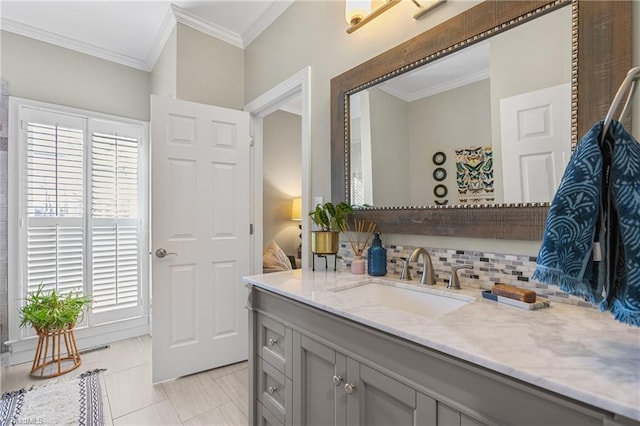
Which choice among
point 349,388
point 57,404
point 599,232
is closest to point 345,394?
point 349,388

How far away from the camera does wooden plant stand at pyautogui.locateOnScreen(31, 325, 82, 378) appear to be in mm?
2281

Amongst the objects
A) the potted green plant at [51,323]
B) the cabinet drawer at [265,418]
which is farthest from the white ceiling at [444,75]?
the potted green plant at [51,323]

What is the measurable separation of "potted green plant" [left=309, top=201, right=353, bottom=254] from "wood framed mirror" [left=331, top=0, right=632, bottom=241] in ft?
0.32

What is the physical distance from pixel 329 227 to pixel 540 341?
1.12 meters

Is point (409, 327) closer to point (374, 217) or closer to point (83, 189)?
point (374, 217)

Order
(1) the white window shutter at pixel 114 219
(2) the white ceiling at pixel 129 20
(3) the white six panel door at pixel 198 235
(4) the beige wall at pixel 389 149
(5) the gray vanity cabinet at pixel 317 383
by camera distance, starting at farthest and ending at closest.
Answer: (1) the white window shutter at pixel 114 219, (2) the white ceiling at pixel 129 20, (3) the white six panel door at pixel 198 235, (4) the beige wall at pixel 389 149, (5) the gray vanity cabinet at pixel 317 383

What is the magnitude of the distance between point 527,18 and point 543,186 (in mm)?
593

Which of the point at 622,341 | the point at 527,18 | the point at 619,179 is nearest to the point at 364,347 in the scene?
the point at 622,341

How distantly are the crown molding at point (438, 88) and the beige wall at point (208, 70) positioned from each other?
1.57 meters

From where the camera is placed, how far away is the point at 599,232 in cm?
66

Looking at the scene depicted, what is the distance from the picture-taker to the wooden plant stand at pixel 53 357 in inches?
89.8

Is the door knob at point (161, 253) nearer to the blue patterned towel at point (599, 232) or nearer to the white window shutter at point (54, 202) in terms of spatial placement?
the white window shutter at point (54, 202)

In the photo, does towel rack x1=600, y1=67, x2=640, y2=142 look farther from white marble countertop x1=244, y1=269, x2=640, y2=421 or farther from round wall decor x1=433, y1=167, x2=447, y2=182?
round wall decor x1=433, y1=167, x2=447, y2=182

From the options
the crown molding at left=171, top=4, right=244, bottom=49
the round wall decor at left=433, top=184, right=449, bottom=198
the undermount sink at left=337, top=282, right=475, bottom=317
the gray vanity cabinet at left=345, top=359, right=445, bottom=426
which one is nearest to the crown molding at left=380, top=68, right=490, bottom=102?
the round wall decor at left=433, top=184, right=449, bottom=198
